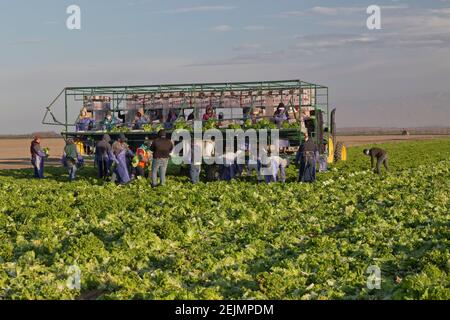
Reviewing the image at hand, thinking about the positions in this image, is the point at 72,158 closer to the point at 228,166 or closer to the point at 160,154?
the point at 160,154

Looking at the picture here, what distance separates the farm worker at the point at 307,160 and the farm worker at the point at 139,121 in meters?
7.05

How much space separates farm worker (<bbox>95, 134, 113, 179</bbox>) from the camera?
23.6 meters

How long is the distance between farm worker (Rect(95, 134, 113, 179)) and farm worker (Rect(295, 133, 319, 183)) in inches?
260

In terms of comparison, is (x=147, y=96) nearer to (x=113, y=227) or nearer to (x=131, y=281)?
(x=113, y=227)

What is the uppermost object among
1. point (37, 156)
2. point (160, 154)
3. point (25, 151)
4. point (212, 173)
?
point (160, 154)

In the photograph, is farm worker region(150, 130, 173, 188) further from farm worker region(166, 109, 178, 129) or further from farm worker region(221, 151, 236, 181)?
farm worker region(166, 109, 178, 129)

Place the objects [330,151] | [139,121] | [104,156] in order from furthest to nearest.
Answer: [330,151] → [139,121] → [104,156]

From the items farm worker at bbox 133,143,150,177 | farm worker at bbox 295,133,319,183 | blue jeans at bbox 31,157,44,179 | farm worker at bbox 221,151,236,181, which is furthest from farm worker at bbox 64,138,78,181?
farm worker at bbox 295,133,319,183

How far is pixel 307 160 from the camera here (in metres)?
22.2

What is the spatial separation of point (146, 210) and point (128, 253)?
203 inches

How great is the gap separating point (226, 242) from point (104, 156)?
40.8 feet

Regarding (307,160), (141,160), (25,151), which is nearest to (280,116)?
(307,160)

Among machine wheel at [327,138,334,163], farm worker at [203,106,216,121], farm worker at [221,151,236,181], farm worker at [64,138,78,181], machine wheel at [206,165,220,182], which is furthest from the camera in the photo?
machine wheel at [327,138,334,163]

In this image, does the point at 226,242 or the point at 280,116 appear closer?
the point at 226,242
